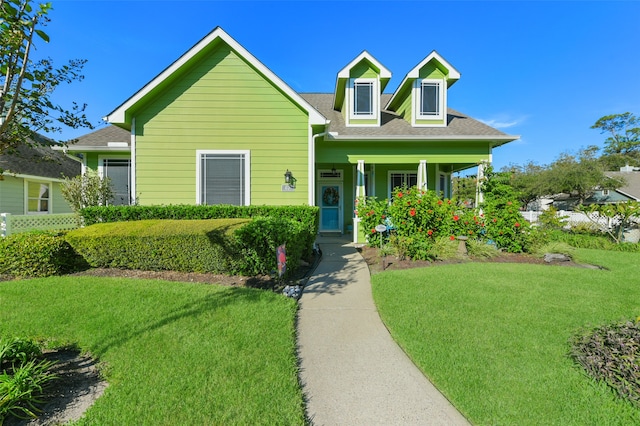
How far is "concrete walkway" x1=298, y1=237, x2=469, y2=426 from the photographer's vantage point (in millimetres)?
2367

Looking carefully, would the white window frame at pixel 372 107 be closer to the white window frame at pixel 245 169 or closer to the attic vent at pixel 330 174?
the attic vent at pixel 330 174

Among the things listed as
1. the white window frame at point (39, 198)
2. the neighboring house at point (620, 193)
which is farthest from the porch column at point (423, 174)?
the neighboring house at point (620, 193)

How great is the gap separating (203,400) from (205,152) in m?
7.48

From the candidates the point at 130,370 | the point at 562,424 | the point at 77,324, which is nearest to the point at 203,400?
the point at 130,370

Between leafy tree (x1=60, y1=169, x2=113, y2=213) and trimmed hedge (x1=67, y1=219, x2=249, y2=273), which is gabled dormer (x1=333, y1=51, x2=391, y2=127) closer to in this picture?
trimmed hedge (x1=67, y1=219, x2=249, y2=273)

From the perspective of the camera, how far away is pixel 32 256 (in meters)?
5.76

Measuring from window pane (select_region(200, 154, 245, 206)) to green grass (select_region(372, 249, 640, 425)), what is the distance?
5.02 m

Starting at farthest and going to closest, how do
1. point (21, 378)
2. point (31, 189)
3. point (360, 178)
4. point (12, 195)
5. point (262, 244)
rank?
point (31, 189)
point (12, 195)
point (360, 178)
point (262, 244)
point (21, 378)

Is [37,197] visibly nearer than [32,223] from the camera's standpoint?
No

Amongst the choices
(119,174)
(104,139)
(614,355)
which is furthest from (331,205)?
(614,355)

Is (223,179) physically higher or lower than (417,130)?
lower

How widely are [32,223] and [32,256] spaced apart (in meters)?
5.44

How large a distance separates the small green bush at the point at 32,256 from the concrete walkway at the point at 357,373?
211 inches

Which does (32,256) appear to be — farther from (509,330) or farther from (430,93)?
(430,93)
